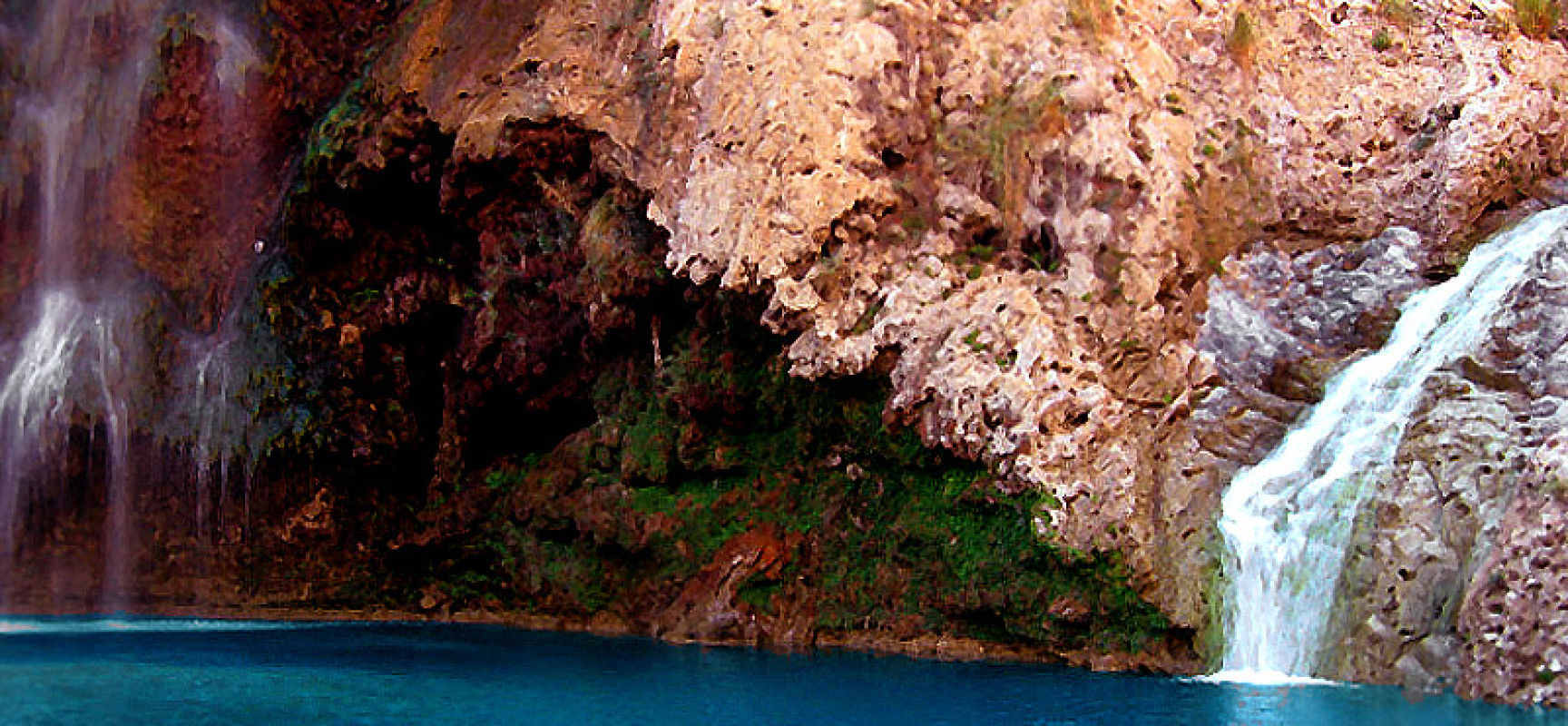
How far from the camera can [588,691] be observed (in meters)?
16.1

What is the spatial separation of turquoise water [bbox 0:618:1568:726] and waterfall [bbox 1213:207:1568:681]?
1223 millimetres

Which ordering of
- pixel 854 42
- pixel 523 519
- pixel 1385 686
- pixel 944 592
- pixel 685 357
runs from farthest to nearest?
1. pixel 523 519
2. pixel 685 357
3. pixel 854 42
4. pixel 944 592
5. pixel 1385 686

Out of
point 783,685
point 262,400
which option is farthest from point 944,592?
point 262,400

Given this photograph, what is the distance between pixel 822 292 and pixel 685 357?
374 centimetres

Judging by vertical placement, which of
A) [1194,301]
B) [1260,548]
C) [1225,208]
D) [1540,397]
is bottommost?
[1260,548]

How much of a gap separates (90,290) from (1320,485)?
69.0ft

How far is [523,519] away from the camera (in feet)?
88.0

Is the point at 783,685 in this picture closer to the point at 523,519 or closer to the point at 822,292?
the point at 822,292

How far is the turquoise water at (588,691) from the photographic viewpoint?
546 inches

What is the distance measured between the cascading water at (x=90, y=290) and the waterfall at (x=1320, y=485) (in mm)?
17834

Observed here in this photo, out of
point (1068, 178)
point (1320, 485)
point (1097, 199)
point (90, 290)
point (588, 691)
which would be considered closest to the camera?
point (588, 691)

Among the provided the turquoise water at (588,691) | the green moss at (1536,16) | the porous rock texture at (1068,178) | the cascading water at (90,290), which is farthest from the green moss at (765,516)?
the green moss at (1536,16)

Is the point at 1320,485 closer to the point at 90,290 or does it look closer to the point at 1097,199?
the point at 1097,199

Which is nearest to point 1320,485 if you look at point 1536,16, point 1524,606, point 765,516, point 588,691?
point 1524,606
